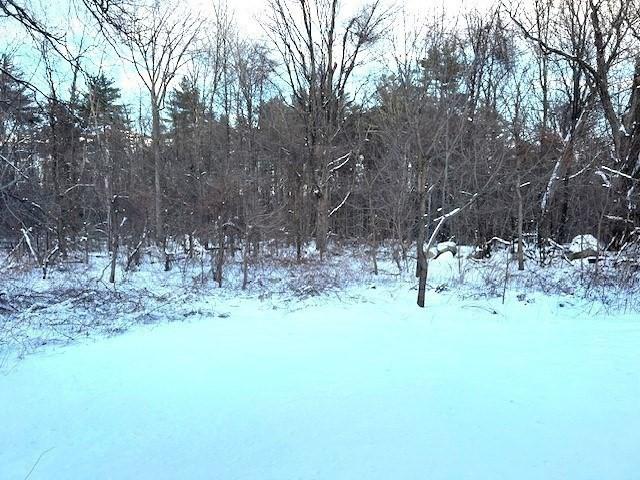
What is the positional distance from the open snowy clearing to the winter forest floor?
16 millimetres

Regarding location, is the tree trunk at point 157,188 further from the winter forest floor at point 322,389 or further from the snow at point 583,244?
the snow at point 583,244

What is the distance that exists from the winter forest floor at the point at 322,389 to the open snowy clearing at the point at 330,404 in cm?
2

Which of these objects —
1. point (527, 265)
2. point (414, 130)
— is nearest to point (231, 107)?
Answer: point (527, 265)

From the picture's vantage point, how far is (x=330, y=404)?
12.1 ft

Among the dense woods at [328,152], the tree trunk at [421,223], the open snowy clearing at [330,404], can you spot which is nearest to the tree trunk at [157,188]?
the dense woods at [328,152]

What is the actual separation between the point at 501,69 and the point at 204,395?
815 inches

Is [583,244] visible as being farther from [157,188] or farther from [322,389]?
[157,188]

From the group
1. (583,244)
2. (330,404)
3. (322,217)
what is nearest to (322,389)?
(330,404)

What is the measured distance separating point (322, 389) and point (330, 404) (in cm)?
34

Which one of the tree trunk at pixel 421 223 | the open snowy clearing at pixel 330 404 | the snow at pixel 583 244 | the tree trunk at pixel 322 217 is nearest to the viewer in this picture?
the open snowy clearing at pixel 330 404

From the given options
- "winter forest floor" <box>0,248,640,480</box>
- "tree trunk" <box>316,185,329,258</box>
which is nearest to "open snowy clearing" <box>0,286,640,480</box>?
"winter forest floor" <box>0,248,640,480</box>

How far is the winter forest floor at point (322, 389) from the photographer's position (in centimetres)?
283

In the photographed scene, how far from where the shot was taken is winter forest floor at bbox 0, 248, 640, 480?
2.83 metres

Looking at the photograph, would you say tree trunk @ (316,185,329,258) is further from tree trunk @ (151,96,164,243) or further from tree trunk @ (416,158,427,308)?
tree trunk @ (416,158,427,308)
